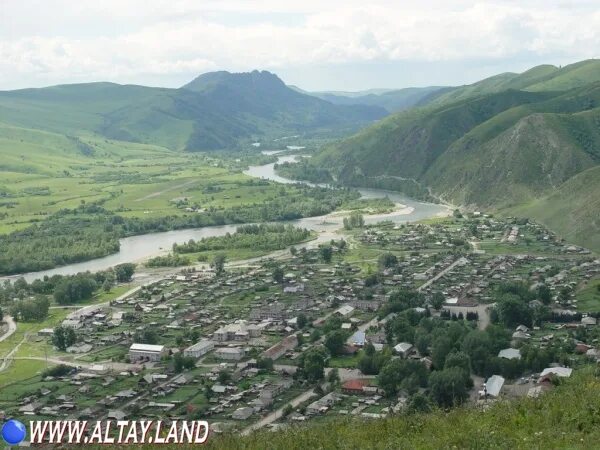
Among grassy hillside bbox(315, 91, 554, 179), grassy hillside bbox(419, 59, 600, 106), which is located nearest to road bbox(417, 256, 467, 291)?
grassy hillside bbox(315, 91, 554, 179)

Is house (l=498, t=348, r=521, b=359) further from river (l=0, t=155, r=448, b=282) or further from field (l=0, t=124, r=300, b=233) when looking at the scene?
field (l=0, t=124, r=300, b=233)

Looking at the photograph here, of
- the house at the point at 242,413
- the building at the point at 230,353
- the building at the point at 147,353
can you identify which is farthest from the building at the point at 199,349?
the house at the point at 242,413

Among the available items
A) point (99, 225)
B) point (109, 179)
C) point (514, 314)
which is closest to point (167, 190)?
point (109, 179)

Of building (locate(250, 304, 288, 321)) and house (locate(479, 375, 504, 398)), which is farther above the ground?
house (locate(479, 375, 504, 398))

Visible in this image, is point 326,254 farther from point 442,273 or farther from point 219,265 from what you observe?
point 442,273

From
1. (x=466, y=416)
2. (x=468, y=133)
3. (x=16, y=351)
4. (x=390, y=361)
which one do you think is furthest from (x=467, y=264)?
(x=468, y=133)

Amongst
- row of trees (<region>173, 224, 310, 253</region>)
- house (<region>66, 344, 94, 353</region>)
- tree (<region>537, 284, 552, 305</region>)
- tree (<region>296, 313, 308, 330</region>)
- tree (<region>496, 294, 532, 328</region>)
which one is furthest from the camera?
row of trees (<region>173, 224, 310, 253</region>)

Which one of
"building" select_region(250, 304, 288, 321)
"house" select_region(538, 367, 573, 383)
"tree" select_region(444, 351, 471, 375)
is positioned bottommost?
"building" select_region(250, 304, 288, 321)
